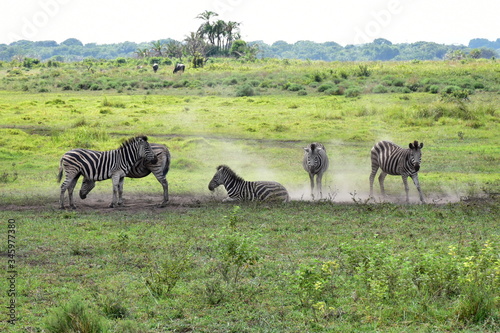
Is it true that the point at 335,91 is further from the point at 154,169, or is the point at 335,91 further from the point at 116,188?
the point at 116,188

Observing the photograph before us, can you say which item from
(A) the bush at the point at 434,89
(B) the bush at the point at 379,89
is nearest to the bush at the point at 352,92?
(B) the bush at the point at 379,89

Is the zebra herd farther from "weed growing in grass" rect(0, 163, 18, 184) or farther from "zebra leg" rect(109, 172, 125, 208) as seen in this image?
"weed growing in grass" rect(0, 163, 18, 184)

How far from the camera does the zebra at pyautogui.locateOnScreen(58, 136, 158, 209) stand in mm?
Answer: 14789

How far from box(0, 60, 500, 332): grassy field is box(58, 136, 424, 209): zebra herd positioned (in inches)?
19.3

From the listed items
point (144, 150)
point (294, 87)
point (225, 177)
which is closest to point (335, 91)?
point (294, 87)

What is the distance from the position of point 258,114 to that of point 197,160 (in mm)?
7835

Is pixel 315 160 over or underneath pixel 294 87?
underneath

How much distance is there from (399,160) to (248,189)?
12.3ft

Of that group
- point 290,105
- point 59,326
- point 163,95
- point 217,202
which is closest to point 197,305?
point 59,326

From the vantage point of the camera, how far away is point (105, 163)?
15.0 meters

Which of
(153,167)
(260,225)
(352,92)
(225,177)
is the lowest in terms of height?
(260,225)

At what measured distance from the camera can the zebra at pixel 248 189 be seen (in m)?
15.0

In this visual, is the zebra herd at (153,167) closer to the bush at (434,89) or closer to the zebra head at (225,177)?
→ the zebra head at (225,177)

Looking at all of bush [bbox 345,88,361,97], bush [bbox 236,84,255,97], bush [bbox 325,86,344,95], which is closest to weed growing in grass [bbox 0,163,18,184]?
bush [bbox 236,84,255,97]
